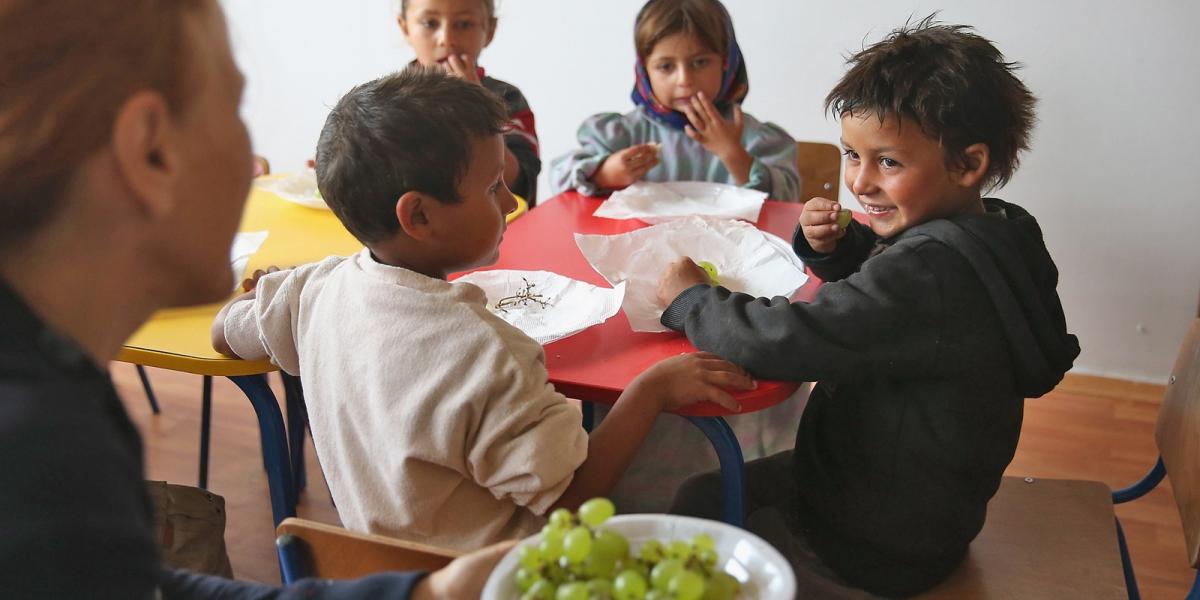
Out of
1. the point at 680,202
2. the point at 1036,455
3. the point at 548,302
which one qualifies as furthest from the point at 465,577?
the point at 1036,455

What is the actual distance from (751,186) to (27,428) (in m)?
1.82

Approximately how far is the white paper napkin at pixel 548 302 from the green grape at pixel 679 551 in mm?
775

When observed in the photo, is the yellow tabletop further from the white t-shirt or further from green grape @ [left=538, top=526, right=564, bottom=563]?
green grape @ [left=538, top=526, right=564, bottom=563]

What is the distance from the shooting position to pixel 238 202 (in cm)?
69

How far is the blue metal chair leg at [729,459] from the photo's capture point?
134cm

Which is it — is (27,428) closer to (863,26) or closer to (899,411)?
(899,411)

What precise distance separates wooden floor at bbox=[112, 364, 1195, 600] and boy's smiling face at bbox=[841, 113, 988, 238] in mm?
1277

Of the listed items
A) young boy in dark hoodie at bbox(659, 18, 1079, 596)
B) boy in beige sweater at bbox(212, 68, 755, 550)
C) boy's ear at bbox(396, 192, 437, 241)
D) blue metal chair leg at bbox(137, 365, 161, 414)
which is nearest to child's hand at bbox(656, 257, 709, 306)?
young boy in dark hoodie at bbox(659, 18, 1079, 596)

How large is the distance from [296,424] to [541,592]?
182 centimetres

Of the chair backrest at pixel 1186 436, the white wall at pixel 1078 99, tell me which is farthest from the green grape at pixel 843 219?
the white wall at pixel 1078 99

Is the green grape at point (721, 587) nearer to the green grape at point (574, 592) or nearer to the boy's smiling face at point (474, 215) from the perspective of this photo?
the green grape at point (574, 592)

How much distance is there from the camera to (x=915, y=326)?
1273mm

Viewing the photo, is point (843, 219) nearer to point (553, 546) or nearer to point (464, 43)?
point (553, 546)

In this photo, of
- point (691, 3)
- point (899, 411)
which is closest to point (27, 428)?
point (899, 411)
